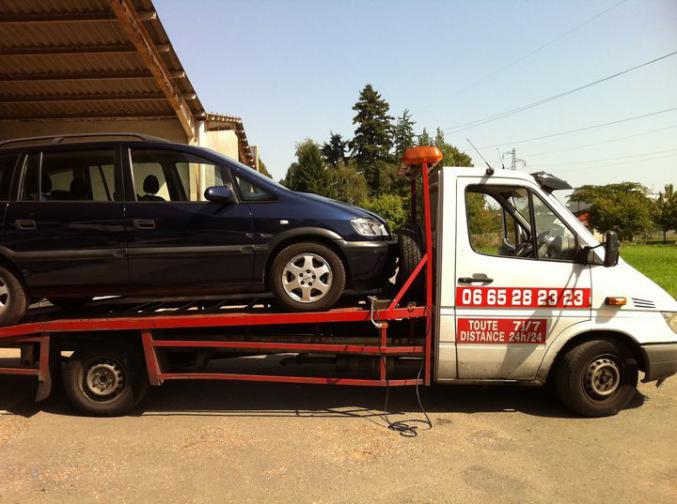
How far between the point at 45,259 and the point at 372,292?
2889mm

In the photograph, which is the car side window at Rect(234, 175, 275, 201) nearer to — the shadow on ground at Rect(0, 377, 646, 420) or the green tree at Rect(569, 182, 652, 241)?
the shadow on ground at Rect(0, 377, 646, 420)

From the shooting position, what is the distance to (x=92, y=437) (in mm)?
4270

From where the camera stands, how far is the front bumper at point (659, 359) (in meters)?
4.42

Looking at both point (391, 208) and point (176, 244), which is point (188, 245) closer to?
point (176, 244)

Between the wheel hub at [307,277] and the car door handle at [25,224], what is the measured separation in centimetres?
221

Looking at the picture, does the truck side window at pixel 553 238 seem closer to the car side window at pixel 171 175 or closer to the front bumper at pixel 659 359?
the front bumper at pixel 659 359

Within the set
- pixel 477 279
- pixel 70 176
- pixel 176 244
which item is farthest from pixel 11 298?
pixel 477 279

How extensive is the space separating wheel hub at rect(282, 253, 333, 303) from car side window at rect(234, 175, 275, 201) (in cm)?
62

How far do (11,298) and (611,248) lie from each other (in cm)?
512

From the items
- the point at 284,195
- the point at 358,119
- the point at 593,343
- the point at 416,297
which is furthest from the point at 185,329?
the point at 358,119

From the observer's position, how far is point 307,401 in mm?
5070

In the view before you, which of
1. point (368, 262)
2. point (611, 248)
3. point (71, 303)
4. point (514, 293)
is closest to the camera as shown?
point (611, 248)

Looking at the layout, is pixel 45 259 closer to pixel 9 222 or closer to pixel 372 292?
pixel 9 222

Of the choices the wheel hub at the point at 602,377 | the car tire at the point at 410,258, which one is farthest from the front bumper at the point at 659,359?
the car tire at the point at 410,258
